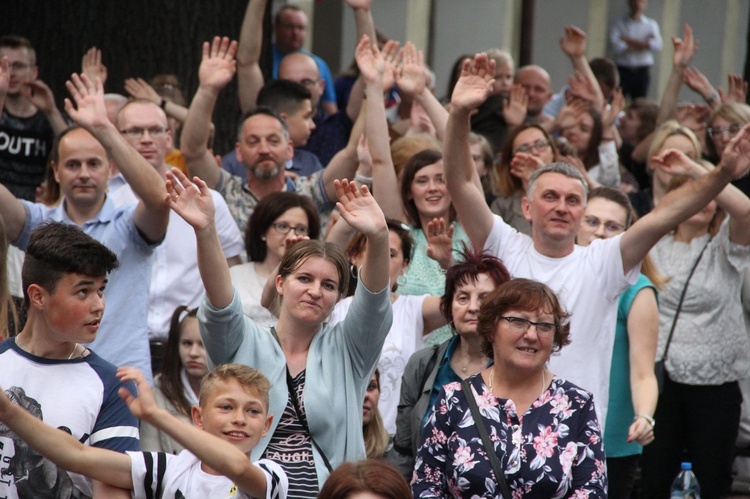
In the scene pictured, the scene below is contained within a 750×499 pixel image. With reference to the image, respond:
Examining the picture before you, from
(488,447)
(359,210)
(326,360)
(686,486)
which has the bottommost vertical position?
(686,486)

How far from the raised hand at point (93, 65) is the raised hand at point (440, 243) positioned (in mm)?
2901

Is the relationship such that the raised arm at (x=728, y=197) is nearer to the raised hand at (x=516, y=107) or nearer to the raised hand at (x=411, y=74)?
the raised hand at (x=411, y=74)

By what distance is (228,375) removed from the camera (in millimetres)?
3723

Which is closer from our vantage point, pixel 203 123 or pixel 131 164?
pixel 131 164

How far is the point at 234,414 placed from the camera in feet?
12.0

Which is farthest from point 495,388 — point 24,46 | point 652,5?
point 652,5

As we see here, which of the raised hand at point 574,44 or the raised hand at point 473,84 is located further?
the raised hand at point 574,44

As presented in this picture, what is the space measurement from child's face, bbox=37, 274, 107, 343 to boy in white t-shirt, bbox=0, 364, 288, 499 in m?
0.32

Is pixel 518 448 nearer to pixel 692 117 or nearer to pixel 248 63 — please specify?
pixel 248 63

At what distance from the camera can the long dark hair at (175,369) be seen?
5.46 meters

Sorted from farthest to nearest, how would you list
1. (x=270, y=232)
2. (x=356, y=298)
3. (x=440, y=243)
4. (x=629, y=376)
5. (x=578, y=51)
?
(x=578, y=51) → (x=270, y=232) → (x=440, y=243) → (x=629, y=376) → (x=356, y=298)

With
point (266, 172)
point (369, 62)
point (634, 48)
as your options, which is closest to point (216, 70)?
point (266, 172)

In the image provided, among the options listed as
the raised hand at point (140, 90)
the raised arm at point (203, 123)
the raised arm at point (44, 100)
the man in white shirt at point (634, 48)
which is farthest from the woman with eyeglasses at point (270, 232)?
the man in white shirt at point (634, 48)

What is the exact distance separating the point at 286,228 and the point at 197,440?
239 centimetres
